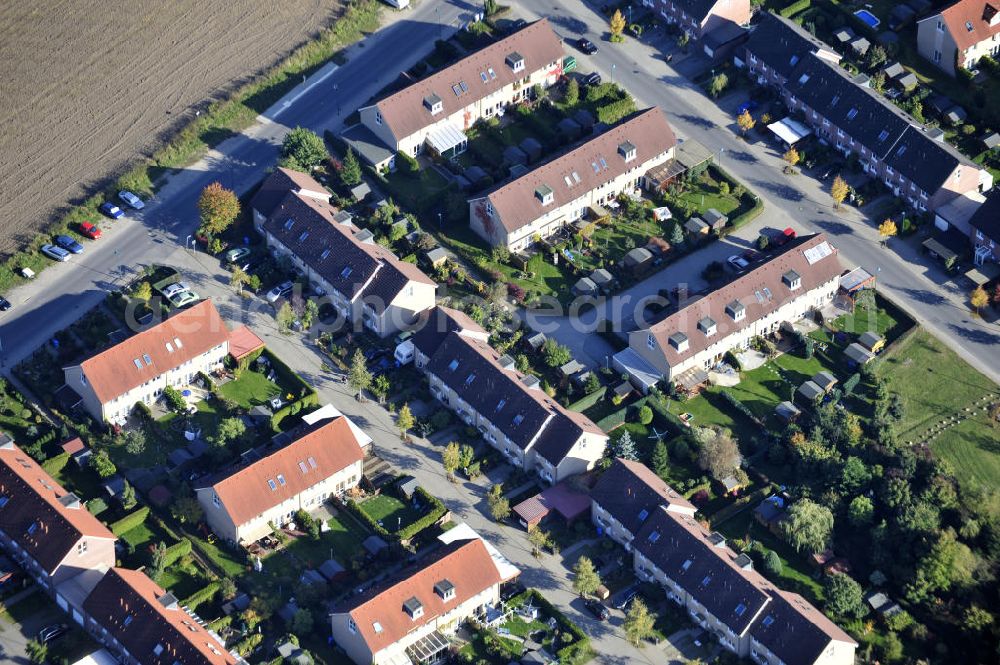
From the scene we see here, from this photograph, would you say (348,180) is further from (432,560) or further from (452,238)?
(432,560)

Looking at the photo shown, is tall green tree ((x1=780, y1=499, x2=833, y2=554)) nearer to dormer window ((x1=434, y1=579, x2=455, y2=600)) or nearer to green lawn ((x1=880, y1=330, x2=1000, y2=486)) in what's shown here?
green lawn ((x1=880, y1=330, x2=1000, y2=486))

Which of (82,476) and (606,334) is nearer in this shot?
(82,476)

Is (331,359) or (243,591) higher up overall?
(331,359)

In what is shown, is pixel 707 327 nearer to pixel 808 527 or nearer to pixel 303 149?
pixel 808 527

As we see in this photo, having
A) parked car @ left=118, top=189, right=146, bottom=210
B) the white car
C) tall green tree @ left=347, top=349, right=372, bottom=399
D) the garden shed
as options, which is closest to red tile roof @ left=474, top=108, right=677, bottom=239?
tall green tree @ left=347, top=349, right=372, bottom=399

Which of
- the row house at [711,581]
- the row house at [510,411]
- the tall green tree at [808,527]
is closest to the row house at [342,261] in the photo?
the row house at [510,411]

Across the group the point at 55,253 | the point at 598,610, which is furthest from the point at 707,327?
the point at 55,253

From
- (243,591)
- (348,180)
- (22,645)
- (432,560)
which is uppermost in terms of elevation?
(348,180)

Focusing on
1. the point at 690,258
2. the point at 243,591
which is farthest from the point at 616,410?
the point at 243,591
